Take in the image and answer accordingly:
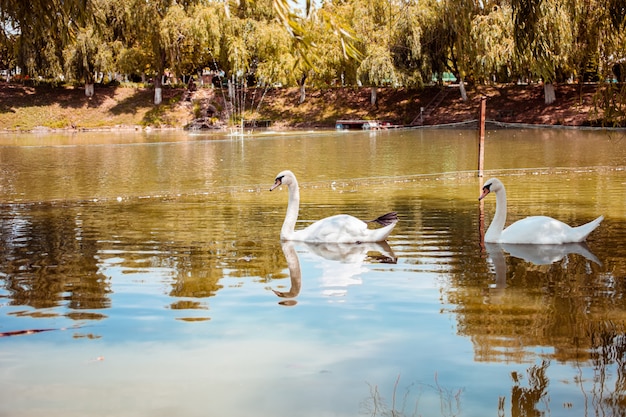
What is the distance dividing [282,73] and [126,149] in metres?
25.3

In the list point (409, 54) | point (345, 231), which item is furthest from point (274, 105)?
point (345, 231)

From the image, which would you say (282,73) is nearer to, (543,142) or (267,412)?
(543,142)

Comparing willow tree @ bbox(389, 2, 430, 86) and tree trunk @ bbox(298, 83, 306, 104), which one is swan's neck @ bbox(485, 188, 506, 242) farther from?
tree trunk @ bbox(298, 83, 306, 104)

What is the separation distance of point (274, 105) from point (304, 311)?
61012 mm

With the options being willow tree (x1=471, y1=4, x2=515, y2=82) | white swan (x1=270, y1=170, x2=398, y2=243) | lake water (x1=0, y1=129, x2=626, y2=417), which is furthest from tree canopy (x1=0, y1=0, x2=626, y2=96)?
white swan (x1=270, y1=170, x2=398, y2=243)

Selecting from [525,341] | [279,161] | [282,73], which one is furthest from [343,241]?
[282,73]

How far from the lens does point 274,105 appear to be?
6869 centimetres

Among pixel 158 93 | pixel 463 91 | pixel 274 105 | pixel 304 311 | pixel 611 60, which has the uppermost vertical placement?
pixel 158 93

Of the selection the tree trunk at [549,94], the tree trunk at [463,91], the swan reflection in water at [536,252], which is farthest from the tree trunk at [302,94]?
the swan reflection in water at [536,252]

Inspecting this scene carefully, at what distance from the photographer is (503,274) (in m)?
10.2

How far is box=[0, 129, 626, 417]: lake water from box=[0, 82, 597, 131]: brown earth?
41.5m

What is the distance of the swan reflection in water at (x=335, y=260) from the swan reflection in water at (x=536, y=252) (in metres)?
1.41

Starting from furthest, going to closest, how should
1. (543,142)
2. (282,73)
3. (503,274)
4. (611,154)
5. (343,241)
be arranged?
1. (282,73)
2. (543,142)
3. (611,154)
4. (343,241)
5. (503,274)

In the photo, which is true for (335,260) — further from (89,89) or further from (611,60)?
(89,89)
